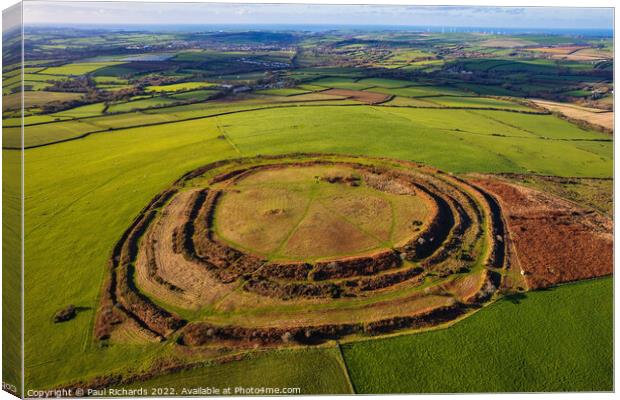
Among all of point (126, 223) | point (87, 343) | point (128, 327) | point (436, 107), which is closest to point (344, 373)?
point (128, 327)

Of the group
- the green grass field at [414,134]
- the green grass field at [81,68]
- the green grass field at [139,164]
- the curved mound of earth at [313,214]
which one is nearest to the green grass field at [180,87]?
the green grass field at [81,68]

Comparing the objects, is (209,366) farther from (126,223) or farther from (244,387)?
(126,223)

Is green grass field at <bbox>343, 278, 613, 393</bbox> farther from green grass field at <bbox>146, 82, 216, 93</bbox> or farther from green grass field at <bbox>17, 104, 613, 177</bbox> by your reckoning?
green grass field at <bbox>146, 82, 216, 93</bbox>

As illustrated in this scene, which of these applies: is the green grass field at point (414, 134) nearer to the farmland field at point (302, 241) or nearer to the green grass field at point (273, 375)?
the farmland field at point (302, 241)

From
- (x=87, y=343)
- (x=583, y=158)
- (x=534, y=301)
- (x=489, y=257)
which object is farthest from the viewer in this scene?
(x=583, y=158)

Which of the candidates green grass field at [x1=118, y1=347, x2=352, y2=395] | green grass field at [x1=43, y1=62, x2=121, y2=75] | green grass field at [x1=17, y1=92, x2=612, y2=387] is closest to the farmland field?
green grass field at [x1=118, y1=347, x2=352, y2=395]

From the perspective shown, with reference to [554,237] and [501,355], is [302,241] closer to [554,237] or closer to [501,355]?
[501,355]
